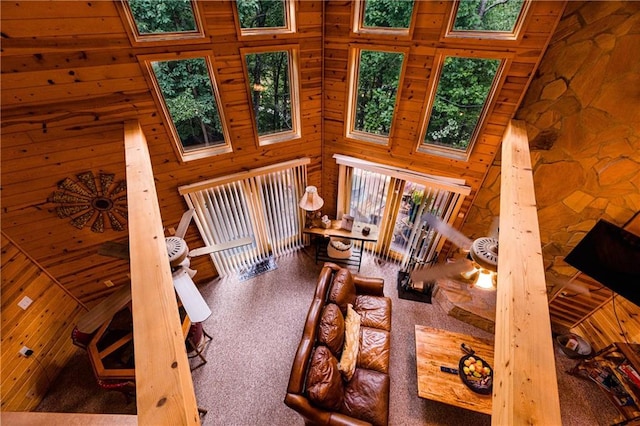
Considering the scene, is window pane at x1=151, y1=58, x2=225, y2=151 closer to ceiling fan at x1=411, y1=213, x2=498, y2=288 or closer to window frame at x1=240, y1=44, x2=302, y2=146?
window frame at x1=240, y1=44, x2=302, y2=146

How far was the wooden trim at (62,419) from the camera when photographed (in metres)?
1.64

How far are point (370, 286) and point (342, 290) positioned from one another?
683mm

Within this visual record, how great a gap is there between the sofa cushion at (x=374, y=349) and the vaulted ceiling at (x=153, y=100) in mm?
2376

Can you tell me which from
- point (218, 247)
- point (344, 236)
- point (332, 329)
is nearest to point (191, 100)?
point (218, 247)

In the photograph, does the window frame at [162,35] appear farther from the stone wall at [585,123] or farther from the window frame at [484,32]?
the stone wall at [585,123]

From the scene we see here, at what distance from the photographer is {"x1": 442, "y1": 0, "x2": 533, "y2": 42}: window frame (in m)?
2.89

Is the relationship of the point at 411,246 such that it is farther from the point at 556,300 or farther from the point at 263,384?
the point at 263,384

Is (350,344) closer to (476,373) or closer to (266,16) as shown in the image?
(476,373)

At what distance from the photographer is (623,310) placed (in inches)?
144

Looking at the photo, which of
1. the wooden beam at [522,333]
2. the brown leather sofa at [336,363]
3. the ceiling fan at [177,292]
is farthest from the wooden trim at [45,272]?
the wooden beam at [522,333]

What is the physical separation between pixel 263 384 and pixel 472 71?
16.9 feet

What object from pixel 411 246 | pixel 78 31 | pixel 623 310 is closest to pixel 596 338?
pixel 623 310

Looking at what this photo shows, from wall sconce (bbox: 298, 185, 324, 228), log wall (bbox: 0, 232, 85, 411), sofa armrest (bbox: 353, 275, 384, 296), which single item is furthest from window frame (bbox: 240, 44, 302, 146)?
log wall (bbox: 0, 232, 85, 411)

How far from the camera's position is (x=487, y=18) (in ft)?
10.2
